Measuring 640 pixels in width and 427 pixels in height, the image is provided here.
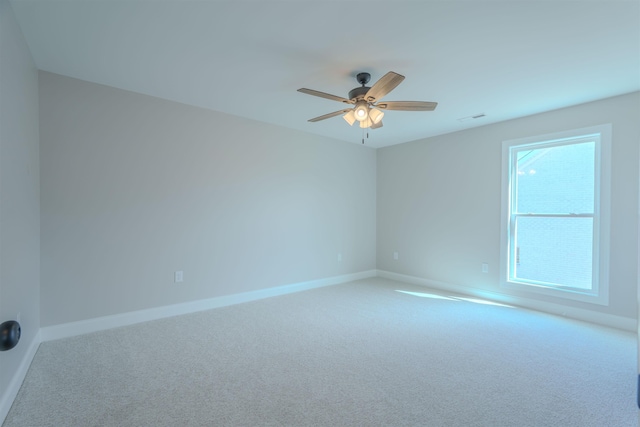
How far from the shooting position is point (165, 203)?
3332 millimetres

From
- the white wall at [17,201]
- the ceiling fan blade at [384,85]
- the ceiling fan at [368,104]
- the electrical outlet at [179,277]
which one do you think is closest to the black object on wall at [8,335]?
the white wall at [17,201]

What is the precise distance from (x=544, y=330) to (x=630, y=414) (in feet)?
4.51

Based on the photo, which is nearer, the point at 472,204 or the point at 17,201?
the point at 17,201

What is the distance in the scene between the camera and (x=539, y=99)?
3.20 meters

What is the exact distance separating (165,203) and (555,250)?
4.61m

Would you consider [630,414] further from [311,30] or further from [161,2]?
[161,2]

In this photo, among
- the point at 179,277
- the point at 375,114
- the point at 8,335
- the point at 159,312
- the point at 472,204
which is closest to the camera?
the point at 8,335

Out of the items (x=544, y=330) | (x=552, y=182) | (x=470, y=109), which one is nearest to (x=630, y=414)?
(x=544, y=330)

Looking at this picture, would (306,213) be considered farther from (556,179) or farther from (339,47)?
(556,179)

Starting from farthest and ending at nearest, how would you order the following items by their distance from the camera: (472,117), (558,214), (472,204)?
(472,204) → (472,117) → (558,214)

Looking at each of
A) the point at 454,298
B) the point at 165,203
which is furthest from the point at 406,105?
the point at 454,298

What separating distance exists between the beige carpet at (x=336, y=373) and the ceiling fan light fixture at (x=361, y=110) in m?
2.03

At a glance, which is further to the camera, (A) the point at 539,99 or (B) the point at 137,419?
(A) the point at 539,99

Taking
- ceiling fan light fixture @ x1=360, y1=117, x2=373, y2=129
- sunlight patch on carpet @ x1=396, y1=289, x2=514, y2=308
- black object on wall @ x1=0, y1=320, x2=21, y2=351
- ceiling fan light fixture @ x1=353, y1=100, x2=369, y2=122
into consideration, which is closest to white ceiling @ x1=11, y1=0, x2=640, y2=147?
ceiling fan light fixture @ x1=353, y1=100, x2=369, y2=122
